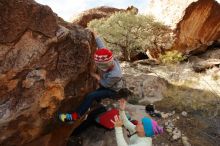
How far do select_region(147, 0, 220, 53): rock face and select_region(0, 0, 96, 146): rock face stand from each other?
32.9 ft

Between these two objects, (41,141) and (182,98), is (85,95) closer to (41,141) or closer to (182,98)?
(41,141)

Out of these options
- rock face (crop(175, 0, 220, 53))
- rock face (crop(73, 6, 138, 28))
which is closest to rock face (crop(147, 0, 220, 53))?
rock face (crop(175, 0, 220, 53))

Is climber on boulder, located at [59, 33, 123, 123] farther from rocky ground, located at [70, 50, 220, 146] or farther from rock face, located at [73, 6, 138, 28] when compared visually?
rock face, located at [73, 6, 138, 28]

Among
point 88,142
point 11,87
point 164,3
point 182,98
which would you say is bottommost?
point 88,142

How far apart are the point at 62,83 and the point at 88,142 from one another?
190 centimetres

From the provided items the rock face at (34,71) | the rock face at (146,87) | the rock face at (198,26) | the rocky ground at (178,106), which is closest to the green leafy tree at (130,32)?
the rock face at (198,26)

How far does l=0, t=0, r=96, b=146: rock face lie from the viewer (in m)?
6.56

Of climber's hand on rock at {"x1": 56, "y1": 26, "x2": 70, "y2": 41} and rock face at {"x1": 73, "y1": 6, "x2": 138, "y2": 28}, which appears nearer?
climber's hand on rock at {"x1": 56, "y1": 26, "x2": 70, "y2": 41}

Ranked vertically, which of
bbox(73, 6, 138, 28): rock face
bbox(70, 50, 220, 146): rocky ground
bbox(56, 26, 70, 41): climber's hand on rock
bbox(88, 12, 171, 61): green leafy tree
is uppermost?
bbox(73, 6, 138, 28): rock face

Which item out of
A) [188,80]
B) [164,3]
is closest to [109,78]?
[188,80]

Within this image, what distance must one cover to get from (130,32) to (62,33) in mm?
9781

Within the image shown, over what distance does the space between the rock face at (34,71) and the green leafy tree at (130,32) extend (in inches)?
347

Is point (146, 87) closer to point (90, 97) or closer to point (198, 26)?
point (90, 97)

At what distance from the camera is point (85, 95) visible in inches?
330
